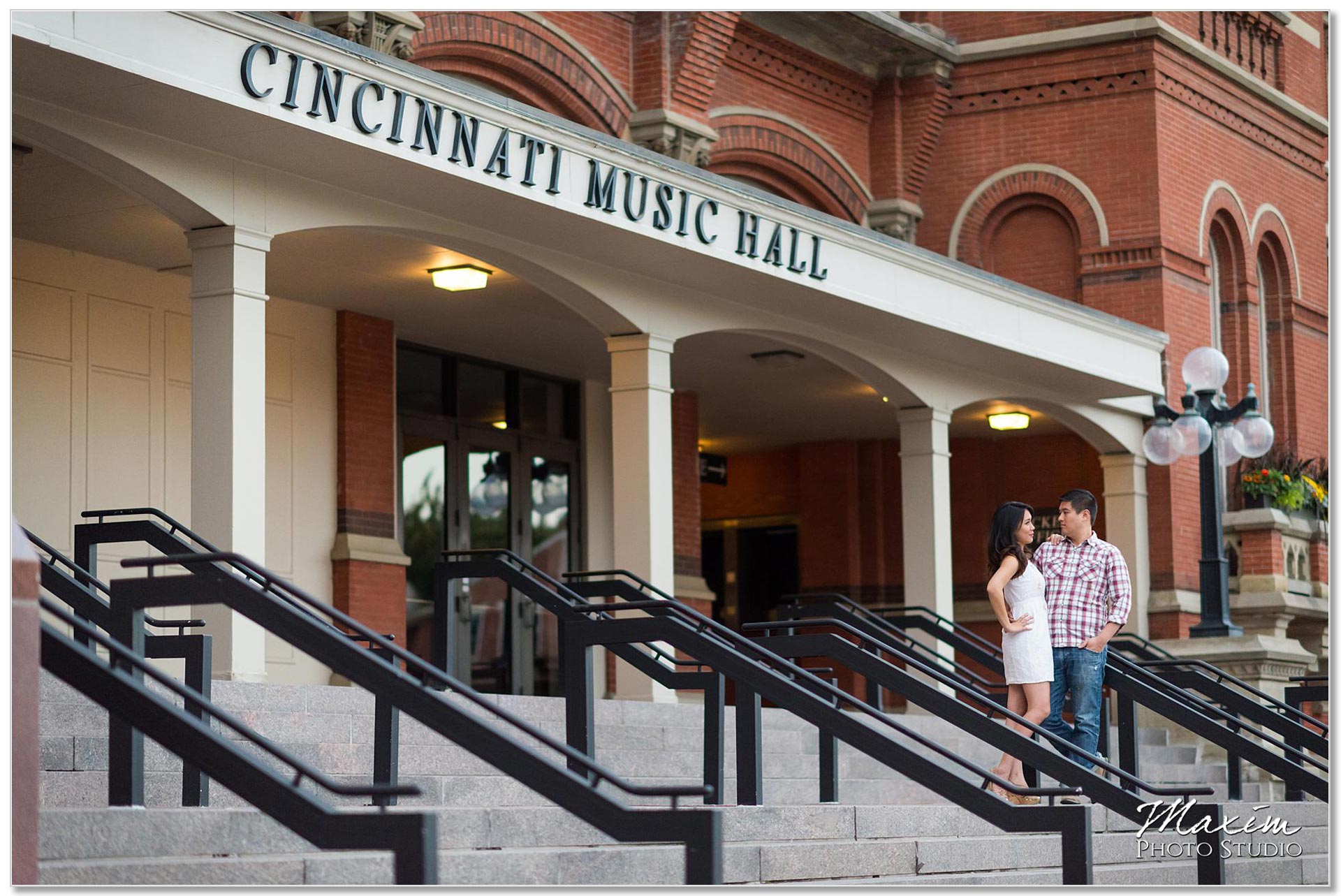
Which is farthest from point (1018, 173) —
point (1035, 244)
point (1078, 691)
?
point (1078, 691)

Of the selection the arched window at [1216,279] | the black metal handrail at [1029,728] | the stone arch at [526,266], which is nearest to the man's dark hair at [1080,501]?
the black metal handrail at [1029,728]

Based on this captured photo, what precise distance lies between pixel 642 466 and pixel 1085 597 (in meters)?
4.39

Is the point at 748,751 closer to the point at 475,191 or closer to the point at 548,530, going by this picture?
the point at 475,191

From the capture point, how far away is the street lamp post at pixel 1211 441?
16.1 m

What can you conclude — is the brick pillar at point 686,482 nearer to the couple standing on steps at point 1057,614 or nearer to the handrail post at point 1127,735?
the handrail post at point 1127,735

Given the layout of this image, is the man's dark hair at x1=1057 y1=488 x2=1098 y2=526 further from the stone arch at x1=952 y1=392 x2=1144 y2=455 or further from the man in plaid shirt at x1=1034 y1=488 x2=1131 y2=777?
the stone arch at x1=952 y1=392 x2=1144 y2=455

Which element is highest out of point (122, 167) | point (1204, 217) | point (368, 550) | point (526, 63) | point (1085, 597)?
point (526, 63)

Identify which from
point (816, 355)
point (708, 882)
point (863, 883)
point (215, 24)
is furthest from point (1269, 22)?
point (708, 882)

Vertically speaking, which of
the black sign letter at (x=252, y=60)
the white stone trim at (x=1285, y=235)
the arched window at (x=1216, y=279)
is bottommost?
the black sign letter at (x=252, y=60)

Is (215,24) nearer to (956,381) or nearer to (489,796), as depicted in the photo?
(489,796)

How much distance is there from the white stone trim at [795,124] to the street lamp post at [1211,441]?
544cm

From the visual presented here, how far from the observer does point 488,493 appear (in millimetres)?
17625

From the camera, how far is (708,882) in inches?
230

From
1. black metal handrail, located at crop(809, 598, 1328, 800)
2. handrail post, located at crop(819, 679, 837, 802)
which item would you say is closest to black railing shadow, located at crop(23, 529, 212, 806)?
handrail post, located at crop(819, 679, 837, 802)
